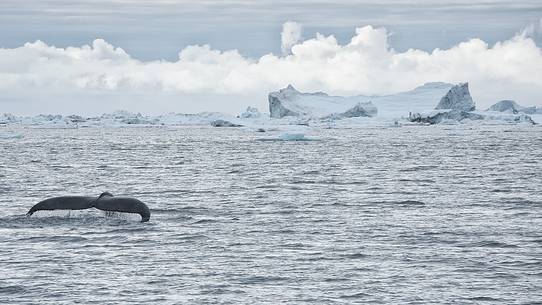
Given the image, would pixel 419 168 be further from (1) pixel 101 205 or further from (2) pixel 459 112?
(2) pixel 459 112

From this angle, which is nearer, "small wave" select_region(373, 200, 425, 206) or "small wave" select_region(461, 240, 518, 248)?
"small wave" select_region(461, 240, 518, 248)

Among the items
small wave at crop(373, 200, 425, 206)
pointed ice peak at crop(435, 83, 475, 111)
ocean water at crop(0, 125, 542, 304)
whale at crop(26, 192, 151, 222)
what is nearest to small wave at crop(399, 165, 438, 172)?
ocean water at crop(0, 125, 542, 304)

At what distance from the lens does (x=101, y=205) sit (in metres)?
22.9

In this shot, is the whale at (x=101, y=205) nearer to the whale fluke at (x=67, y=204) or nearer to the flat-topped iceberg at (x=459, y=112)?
the whale fluke at (x=67, y=204)

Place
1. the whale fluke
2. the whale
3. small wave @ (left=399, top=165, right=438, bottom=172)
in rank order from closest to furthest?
the whale → the whale fluke → small wave @ (left=399, top=165, right=438, bottom=172)

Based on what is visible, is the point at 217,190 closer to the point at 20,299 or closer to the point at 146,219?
the point at 146,219

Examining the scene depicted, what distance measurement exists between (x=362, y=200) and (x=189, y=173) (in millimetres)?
17634

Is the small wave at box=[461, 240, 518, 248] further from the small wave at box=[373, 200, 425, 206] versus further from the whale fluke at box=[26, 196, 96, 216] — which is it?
the whale fluke at box=[26, 196, 96, 216]

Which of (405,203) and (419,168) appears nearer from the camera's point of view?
(405,203)

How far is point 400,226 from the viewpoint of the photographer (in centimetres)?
2219

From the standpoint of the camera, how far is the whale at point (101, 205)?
22.9 m

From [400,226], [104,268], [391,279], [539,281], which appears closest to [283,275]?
[391,279]

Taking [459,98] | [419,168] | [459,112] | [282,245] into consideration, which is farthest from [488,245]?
[459,98]

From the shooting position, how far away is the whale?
22.9 m
